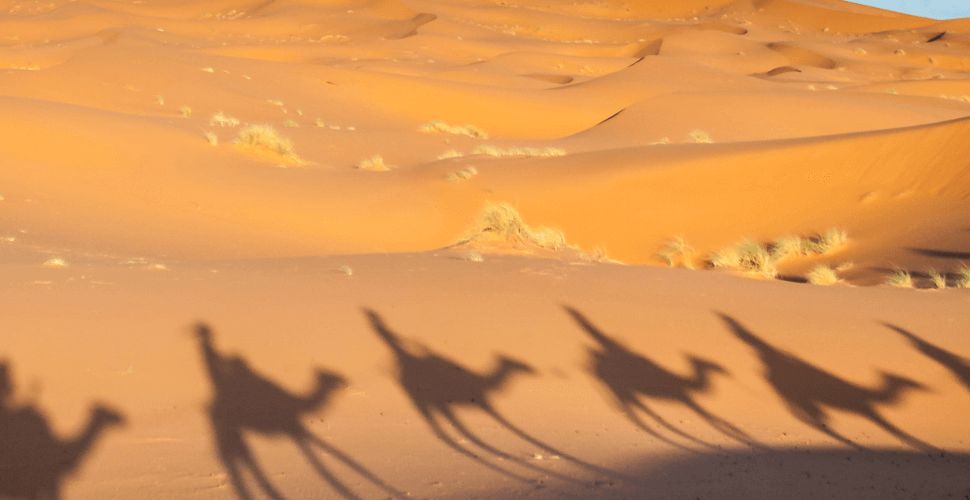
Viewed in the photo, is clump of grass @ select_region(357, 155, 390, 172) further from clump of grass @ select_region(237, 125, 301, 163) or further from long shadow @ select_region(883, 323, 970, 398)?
long shadow @ select_region(883, 323, 970, 398)

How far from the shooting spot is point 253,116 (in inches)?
943

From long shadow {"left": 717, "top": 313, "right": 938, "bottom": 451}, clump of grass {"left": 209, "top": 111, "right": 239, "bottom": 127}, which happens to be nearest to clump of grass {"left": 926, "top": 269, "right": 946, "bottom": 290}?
long shadow {"left": 717, "top": 313, "right": 938, "bottom": 451}

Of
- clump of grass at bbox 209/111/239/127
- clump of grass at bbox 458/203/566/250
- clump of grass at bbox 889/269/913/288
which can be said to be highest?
clump of grass at bbox 889/269/913/288

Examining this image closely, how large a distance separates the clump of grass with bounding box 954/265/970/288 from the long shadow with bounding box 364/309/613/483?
588 cm

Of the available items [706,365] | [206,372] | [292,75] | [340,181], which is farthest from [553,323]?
[292,75]

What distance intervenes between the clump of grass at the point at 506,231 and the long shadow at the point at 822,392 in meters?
4.70

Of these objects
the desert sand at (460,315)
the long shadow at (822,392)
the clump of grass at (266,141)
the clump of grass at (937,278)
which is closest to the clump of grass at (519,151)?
the desert sand at (460,315)

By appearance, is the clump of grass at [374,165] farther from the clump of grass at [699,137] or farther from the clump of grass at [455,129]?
the clump of grass at [699,137]

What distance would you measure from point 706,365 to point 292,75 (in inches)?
1055

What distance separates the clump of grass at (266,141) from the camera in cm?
1719

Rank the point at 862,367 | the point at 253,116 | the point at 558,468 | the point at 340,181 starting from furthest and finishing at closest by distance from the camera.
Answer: the point at 253,116 < the point at 340,181 < the point at 862,367 < the point at 558,468

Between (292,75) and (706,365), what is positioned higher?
(706,365)

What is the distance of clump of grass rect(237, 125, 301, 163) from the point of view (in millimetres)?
17188

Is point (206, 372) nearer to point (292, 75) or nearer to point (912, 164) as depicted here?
point (912, 164)
